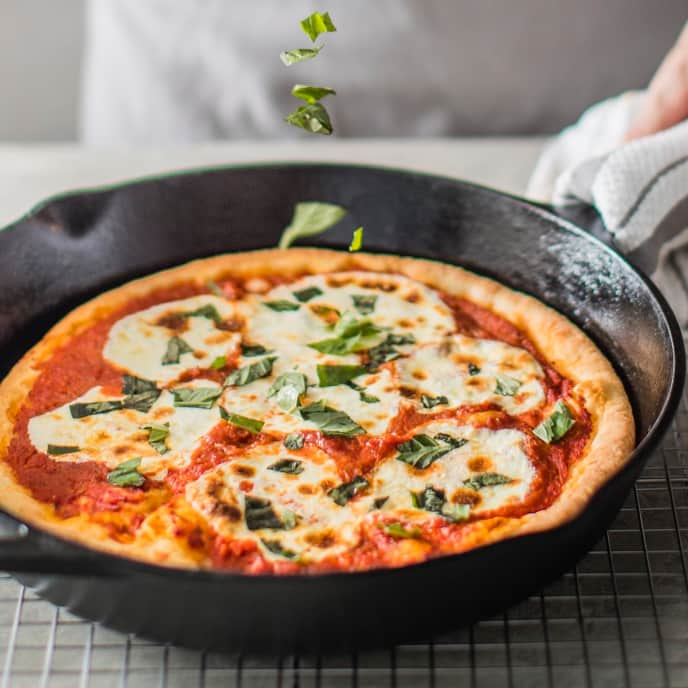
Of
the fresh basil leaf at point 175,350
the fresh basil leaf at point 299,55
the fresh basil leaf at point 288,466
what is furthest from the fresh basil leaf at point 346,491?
the fresh basil leaf at point 299,55

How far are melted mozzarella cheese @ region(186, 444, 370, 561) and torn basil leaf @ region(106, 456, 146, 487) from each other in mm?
143

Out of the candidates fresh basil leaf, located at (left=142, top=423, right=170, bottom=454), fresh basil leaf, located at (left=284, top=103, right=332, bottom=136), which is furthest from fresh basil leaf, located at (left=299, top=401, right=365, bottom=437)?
fresh basil leaf, located at (left=284, top=103, right=332, bottom=136)

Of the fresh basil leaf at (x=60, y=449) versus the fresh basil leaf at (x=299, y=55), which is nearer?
the fresh basil leaf at (x=299, y=55)

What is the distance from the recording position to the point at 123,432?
266 cm

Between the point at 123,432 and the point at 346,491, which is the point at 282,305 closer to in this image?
the point at 123,432

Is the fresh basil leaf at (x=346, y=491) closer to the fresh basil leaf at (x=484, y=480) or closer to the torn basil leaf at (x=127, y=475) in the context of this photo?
the fresh basil leaf at (x=484, y=480)

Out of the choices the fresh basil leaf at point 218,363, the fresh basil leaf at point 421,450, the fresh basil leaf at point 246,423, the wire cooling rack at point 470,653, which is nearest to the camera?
the wire cooling rack at point 470,653

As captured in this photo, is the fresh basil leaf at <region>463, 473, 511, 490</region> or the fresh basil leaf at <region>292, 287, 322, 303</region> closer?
the fresh basil leaf at <region>463, 473, 511, 490</region>

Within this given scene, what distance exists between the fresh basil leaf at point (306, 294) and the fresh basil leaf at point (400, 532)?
1.17m

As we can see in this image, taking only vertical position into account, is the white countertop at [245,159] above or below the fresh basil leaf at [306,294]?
below

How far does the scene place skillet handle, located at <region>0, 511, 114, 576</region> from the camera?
1.87m

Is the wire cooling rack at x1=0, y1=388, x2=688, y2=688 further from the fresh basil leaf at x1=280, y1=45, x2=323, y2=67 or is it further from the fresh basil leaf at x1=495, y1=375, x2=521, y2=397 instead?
the fresh basil leaf at x1=280, y1=45, x2=323, y2=67

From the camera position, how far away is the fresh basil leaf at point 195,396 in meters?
2.77

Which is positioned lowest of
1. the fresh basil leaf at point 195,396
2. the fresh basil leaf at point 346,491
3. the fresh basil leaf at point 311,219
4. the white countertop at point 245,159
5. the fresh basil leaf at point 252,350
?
the white countertop at point 245,159
